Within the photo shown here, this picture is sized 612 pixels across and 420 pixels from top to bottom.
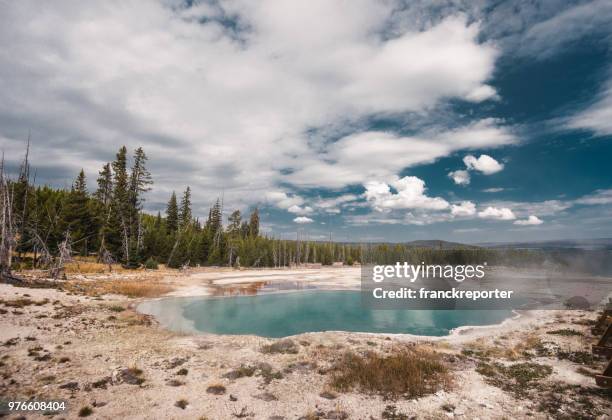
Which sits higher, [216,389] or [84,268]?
[84,268]

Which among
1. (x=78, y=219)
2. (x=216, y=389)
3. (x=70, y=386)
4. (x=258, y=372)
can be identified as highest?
(x=78, y=219)

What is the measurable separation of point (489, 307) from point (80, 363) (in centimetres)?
4470

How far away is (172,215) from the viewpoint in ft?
272

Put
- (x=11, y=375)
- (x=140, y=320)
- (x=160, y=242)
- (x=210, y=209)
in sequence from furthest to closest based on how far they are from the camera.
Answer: (x=210, y=209), (x=160, y=242), (x=140, y=320), (x=11, y=375)

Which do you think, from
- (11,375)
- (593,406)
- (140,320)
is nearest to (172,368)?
(11,375)

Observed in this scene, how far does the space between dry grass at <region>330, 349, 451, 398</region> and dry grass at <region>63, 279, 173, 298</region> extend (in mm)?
27375

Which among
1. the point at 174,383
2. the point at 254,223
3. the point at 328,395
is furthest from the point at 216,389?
the point at 254,223

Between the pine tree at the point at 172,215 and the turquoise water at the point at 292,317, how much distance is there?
4819 centimetres

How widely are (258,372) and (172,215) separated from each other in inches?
3003

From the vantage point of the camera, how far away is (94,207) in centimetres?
5981

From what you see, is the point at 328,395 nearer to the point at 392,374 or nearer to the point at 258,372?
the point at 392,374

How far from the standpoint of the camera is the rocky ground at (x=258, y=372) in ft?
37.0

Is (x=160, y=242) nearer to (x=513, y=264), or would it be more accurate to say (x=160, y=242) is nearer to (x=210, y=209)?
(x=210, y=209)

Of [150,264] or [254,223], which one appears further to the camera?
[254,223]
